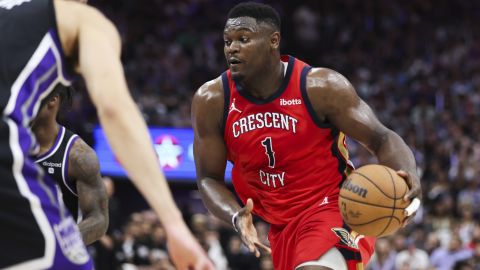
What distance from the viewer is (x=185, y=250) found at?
9.23 ft

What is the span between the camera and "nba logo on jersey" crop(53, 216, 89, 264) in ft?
10.1

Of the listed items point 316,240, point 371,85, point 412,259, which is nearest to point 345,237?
point 316,240

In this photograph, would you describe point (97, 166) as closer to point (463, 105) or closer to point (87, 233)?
point (87, 233)

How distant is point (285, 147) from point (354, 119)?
0.52 meters

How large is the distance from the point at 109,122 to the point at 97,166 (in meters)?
2.75

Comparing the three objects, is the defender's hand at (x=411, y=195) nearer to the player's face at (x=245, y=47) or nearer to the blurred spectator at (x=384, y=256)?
the player's face at (x=245, y=47)

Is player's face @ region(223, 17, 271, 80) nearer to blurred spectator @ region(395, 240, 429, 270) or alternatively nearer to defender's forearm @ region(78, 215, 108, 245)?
defender's forearm @ region(78, 215, 108, 245)

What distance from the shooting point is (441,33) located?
74.9 ft

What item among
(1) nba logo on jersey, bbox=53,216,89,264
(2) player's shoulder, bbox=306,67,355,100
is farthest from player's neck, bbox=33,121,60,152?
(1) nba logo on jersey, bbox=53,216,89,264

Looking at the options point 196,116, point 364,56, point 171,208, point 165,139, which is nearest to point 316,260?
point 196,116

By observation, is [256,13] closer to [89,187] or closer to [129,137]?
[89,187]

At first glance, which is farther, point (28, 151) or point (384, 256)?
point (384, 256)

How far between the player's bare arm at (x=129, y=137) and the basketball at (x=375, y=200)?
258cm

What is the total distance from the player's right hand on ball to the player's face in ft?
3.78
